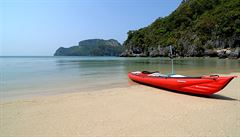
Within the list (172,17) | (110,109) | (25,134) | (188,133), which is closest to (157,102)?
(110,109)

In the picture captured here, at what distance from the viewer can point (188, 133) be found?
14.0 ft

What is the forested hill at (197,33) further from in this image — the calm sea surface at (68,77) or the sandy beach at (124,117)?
the sandy beach at (124,117)

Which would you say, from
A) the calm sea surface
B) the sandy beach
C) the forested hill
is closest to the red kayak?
the sandy beach

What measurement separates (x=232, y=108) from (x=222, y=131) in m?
2.15

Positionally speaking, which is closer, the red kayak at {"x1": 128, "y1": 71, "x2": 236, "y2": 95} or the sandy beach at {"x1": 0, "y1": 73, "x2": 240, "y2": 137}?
the sandy beach at {"x1": 0, "y1": 73, "x2": 240, "y2": 137}

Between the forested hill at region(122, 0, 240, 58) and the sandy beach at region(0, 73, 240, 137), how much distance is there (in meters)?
52.8

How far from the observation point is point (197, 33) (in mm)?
71438

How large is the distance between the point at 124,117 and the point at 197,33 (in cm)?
7259

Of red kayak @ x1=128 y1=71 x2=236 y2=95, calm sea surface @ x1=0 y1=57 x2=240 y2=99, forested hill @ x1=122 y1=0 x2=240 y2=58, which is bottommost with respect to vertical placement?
calm sea surface @ x1=0 y1=57 x2=240 y2=99

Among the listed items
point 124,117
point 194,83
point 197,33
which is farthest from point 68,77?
point 197,33

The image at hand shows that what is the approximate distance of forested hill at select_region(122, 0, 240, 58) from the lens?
60594mm

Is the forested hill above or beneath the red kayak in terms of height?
above

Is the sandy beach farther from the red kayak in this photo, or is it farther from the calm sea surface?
the calm sea surface

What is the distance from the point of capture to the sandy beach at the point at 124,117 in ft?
14.6
